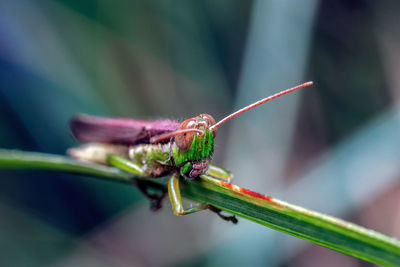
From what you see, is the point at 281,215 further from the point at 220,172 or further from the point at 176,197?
the point at 220,172

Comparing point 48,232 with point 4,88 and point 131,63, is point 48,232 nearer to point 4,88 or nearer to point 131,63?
point 4,88

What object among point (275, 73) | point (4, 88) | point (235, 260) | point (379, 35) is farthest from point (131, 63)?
point (379, 35)

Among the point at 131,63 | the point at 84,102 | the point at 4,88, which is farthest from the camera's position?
the point at 131,63

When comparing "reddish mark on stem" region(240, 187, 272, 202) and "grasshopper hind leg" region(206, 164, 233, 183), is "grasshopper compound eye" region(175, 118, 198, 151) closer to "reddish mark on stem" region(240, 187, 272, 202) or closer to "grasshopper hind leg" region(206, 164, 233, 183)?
"grasshopper hind leg" region(206, 164, 233, 183)

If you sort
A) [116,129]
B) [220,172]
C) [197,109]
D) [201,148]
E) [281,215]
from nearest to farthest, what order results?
1. [281,215]
2. [201,148]
3. [220,172]
4. [116,129]
5. [197,109]

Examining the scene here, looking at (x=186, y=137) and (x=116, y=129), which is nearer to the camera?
(x=186, y=137)

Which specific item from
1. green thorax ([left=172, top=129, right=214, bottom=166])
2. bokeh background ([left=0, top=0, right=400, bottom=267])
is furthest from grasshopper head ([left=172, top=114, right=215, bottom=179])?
bokeh background ([left=0, top=0, right=400, bottom=267])

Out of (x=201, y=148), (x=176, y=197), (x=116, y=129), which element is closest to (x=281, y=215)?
(x=201, y=148)

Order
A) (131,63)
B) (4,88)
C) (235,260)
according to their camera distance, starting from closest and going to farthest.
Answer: (235,260) < (4,88) < (131,63)
